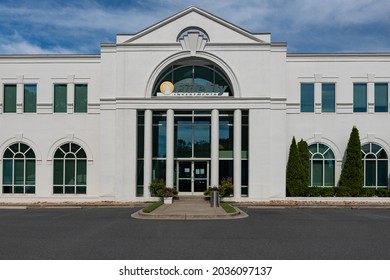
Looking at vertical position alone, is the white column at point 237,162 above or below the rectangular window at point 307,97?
below

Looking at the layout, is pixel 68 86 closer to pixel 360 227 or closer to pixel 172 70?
pixel 172 70

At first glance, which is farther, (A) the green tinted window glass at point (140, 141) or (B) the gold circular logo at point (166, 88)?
(A) the green tinted window glass at point (140, 141)

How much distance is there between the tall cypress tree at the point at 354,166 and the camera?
2798 centimetres

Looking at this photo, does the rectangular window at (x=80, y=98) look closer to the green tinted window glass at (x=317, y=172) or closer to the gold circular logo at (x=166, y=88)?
the gold circular logo at (x=166, y=88)

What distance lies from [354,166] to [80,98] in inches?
742

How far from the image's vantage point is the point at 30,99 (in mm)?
29828

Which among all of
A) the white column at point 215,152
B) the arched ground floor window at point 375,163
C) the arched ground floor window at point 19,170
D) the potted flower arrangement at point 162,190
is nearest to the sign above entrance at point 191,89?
the white column at point 215,152

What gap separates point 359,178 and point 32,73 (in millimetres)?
23073

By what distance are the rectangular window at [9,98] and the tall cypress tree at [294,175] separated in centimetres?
1914

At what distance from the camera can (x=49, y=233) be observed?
1445 cm

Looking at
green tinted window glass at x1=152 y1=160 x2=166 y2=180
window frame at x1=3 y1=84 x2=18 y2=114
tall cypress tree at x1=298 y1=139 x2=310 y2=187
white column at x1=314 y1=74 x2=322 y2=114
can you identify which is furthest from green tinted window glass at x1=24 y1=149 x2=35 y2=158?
white column at x1=314 y1=74 x2=322 y2=114

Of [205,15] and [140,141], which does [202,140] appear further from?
[205,15]

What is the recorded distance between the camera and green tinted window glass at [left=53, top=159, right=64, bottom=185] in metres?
29.5

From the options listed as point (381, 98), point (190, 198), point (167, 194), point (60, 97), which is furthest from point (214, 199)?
point (381, 98)
